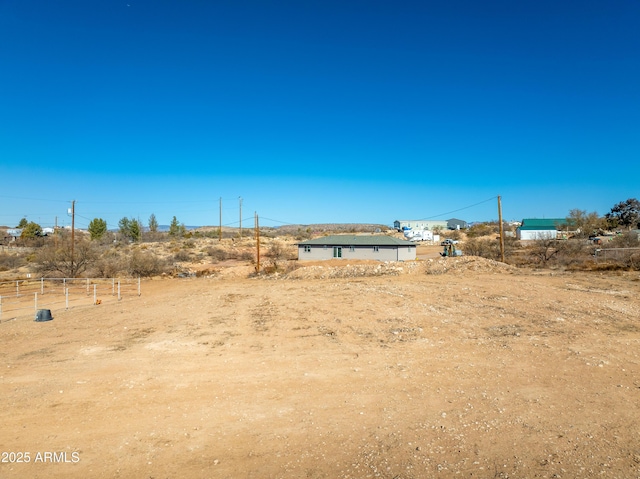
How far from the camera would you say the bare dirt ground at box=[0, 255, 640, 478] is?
596 cm

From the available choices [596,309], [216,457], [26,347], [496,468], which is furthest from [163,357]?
[596,309]

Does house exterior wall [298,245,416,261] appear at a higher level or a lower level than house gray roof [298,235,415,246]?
lower

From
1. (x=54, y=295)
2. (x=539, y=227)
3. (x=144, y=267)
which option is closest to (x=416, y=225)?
(x=539, y=227)

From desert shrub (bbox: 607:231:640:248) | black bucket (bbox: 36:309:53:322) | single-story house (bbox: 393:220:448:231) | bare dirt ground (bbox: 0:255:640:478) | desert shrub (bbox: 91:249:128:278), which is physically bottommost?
bare dirt ground (bbox: 0:255:640:478)

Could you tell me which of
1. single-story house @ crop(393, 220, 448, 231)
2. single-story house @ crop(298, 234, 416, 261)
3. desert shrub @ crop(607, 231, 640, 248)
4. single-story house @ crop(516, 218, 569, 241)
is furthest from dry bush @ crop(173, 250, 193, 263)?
single-story house @ crop(393, 220, 448, 231)

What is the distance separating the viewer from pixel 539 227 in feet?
262

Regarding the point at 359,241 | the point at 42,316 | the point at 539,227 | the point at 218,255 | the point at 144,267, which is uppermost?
the point at 539,227

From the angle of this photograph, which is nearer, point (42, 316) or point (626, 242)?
point (42, 316)

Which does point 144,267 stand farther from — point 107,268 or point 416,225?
point 416,225

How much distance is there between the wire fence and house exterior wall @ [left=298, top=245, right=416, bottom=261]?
58.3ft

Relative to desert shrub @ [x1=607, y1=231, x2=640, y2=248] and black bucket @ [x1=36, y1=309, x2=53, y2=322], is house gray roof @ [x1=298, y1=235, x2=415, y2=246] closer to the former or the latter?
desert shrub @ [x1=607, y1=231, x2=640, y2=248]

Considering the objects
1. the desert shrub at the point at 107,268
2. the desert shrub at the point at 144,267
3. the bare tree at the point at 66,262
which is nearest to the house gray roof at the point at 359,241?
the desert shrub at the point at 144,267

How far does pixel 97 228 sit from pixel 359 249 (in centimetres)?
5787

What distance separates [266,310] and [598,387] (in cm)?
1236
